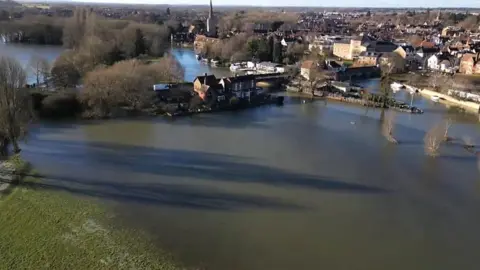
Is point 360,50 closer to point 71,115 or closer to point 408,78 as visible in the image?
point 408,78

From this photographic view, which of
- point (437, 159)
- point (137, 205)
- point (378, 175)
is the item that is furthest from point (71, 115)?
point (437, 159)

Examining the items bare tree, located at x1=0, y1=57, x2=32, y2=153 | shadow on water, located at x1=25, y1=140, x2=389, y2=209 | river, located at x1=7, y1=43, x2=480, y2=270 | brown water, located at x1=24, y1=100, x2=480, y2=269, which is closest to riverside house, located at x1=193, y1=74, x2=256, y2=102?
river, located at x1=7, y1=43, x2=480, y2=270

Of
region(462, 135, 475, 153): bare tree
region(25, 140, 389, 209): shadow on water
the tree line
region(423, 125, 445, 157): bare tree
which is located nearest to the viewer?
region(25, 140, 389, 209): shadow on water

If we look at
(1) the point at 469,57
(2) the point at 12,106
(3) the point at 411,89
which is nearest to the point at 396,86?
→ (3) the point at 411,89

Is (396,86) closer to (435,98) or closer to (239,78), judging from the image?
(435,98)

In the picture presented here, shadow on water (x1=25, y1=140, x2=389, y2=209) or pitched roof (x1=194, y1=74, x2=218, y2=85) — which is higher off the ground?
pitched roof (x1=194, y1=74, x2=218, y2=85)

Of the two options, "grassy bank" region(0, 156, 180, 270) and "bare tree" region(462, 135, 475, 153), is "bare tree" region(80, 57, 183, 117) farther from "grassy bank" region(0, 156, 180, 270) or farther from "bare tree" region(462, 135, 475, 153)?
"bare tree" region(462, 135, 475, 153)

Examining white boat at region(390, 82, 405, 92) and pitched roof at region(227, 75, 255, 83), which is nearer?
pitched roof at region(227, 75, 255, 83)
